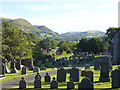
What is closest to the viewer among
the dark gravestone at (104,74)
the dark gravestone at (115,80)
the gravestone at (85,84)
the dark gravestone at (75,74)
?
the gravestone at (85,84)

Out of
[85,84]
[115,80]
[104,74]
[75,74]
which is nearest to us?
[85,84]

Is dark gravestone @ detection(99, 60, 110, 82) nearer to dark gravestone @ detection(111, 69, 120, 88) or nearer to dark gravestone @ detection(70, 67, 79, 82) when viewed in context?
dark gravestone @ detection(70, 67, 79, 82)

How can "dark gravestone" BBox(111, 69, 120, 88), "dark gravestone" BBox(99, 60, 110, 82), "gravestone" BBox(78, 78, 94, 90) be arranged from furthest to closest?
"dark gravestone" BBox(99, 60, 110, 82), "dark gravestone" BBox(111, 69, 120, 88), "gravestone" BBox(78, 78, 94, 90)

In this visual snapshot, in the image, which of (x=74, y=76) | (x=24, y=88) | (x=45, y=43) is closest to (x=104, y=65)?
(x=74, y=76)

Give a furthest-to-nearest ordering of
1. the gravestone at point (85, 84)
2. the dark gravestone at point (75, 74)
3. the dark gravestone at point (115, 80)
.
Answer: the dark gravestone at point (75, 74)
the dark gravestone at point (115, 80)
the gravestone at point (85, 84)

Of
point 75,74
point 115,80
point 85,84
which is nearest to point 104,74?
point 75,74

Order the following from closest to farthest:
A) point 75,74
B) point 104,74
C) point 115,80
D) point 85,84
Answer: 1. point 85,84
2. point 115,80
3. point 104,74
4. point 75,74

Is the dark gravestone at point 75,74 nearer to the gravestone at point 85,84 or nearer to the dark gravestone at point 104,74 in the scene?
the dark gravestone at point 104,74

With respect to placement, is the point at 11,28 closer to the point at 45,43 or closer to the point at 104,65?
the point at 104,65

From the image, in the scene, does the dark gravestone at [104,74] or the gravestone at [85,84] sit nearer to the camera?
the gravestone at [85,84]

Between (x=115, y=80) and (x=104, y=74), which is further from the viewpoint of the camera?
(x=104, y=74)

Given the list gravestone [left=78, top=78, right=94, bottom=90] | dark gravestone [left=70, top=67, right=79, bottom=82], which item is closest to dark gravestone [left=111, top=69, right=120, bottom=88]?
gravestone [left=78, top=78, right=94, bottom=90]

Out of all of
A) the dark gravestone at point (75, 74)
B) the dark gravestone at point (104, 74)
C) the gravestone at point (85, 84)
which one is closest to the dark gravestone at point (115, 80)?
the gravestone at point (85, 84)

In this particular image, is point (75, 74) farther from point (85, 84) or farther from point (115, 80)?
point (85, 84)
